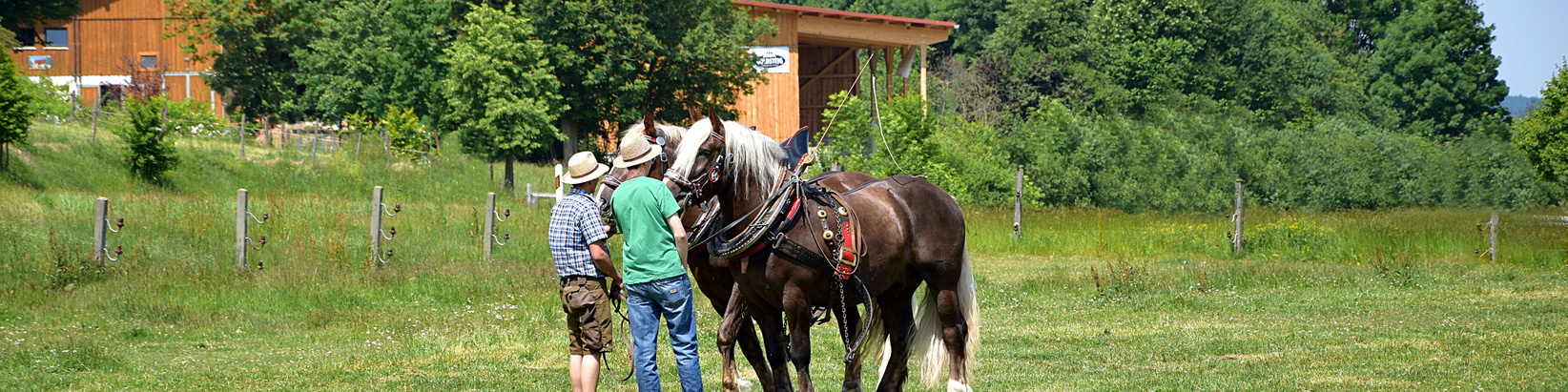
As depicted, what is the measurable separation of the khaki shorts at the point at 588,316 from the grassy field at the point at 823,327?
4.46ft

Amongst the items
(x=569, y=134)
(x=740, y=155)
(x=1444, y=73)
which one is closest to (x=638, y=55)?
(x=569, y=134)

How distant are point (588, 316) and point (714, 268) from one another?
780 mm

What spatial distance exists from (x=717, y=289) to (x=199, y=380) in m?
3.72

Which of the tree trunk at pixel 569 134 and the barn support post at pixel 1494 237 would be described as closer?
the barn support post at pixel 1494 237

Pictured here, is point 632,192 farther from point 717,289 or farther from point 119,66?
point 119,66

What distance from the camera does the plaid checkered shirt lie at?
666 centimetres

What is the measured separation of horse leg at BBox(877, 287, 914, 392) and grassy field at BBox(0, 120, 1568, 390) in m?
0.71

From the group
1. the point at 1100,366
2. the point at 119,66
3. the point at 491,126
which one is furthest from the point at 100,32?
the point at 1100,366

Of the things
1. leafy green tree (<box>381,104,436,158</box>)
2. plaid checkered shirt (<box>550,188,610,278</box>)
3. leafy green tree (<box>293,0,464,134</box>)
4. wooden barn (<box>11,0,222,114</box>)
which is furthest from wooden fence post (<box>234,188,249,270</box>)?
wooden barn (<box>11,0,222,114</box>)

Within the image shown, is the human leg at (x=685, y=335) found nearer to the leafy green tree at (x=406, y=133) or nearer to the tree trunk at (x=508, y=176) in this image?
the tree trunk at (x=508, y=176)

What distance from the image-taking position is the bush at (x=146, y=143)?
24.2 meters

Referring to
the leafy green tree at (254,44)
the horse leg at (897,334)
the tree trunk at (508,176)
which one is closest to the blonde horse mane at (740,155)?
the horse leg at (897,334)

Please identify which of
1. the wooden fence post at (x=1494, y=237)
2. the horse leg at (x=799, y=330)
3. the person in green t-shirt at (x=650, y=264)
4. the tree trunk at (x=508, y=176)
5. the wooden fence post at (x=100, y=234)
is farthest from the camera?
the tree trunk at (x=508, y=176)

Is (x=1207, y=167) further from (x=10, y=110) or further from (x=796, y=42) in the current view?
(x=10, y=110)
